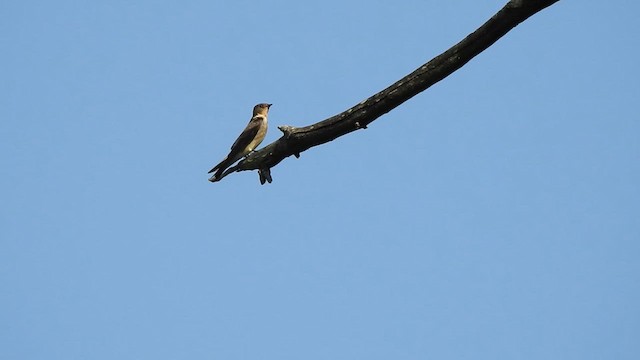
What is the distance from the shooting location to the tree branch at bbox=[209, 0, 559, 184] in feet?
12.7

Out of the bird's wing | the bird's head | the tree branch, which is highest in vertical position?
the bird's head

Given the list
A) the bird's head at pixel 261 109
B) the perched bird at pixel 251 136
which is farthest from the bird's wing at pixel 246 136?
the bird's head at pixel 261 109

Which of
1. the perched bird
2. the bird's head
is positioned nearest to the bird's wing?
the perched bird

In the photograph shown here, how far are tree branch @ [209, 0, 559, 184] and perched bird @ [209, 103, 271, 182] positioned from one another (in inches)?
147

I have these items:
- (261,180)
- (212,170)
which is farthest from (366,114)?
(212,170)

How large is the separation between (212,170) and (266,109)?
2796mm

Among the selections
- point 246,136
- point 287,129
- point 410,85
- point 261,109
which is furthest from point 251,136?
point 410,85

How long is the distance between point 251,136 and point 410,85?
224 inches

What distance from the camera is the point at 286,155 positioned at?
5.14 m

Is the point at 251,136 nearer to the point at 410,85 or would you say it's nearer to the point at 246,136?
the point at 246,136

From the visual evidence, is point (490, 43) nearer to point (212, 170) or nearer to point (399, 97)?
point (399, 97)

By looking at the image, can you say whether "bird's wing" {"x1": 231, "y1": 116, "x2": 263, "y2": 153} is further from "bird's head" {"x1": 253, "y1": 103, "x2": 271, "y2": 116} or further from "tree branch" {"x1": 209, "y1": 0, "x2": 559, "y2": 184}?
"tree branch" {"x1": 209, "y1": 0, "x2": 559, "y2": 184}

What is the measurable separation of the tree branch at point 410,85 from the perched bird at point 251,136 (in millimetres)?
3725

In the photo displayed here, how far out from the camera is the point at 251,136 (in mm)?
9672
